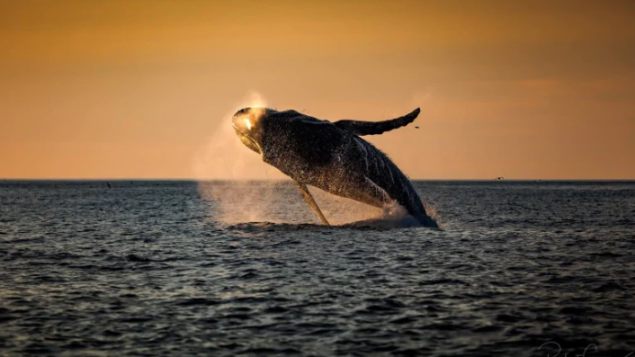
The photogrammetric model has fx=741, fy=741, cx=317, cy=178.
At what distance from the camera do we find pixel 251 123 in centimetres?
2317

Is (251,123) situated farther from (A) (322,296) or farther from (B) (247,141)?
(A) (322,296)

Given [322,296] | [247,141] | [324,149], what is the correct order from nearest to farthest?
[322,296]
[324,149]
[247,141]

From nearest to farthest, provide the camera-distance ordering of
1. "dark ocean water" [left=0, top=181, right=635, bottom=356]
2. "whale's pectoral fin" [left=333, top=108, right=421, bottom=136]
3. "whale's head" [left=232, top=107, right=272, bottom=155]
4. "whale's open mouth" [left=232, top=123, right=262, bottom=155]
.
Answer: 1. "dark ocean water" [left=0, top=181, right=635, bottom=356]
2. "whale's head" [left=232, top=107, right=272, bottom=155]
3. "whale's open mouth" [left=232, top=123, right=262, bottom=155]
4. "whale's pectoral fin" [left=333, top=108, right=421, bottom=136]

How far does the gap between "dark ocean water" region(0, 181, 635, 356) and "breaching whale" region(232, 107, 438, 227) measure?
2.46 m

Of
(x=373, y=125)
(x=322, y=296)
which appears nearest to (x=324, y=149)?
(x=373, y=125)

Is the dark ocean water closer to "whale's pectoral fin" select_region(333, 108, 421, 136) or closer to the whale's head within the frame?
the whale's head

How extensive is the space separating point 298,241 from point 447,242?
20.0ft

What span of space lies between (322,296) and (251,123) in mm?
7338

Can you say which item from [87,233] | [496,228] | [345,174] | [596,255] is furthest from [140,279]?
[496,228]

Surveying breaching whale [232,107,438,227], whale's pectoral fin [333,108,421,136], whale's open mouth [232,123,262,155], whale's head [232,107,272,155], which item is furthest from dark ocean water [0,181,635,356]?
whale's pectoral fin [333,108,421,136]

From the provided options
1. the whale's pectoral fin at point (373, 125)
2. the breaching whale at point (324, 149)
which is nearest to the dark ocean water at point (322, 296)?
the breaching whale at point (324, 149)

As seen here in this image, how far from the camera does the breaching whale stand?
915 inches

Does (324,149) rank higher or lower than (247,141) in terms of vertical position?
lower

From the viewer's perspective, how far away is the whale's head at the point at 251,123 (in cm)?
2317
